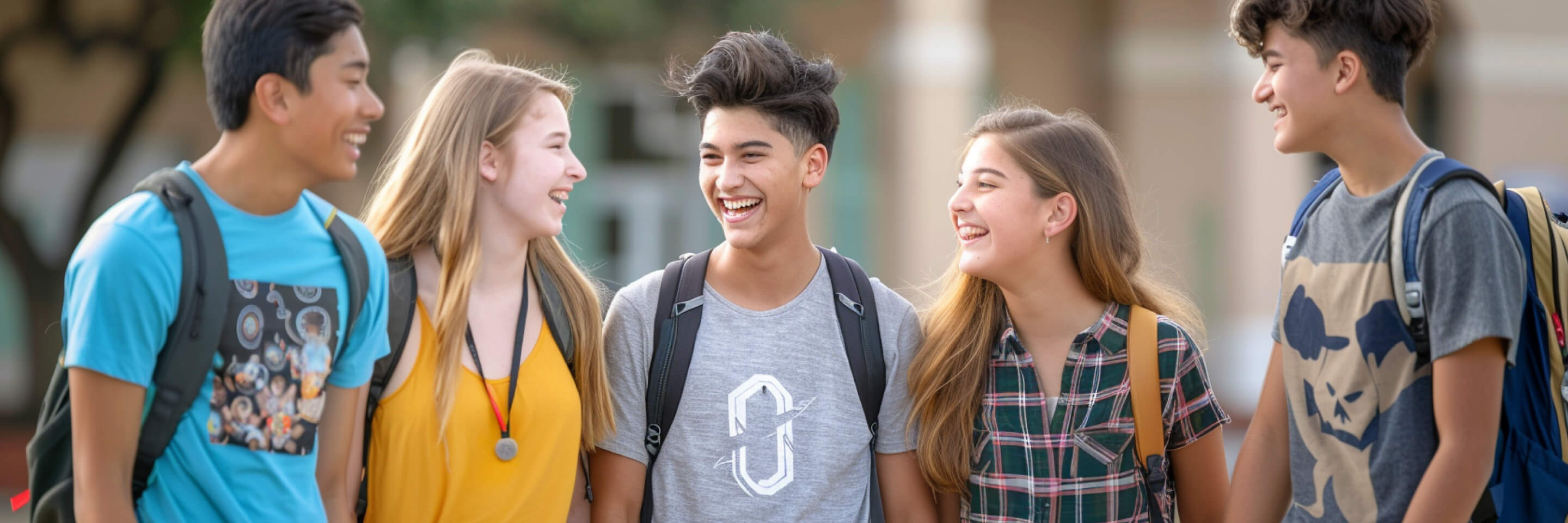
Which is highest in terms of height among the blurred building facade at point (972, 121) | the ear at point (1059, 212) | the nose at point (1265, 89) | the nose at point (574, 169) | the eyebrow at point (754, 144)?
the blurred building facade at point (972, 121)

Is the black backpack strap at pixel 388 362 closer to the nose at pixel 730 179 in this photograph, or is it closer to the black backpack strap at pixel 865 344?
the nose at pixel 730 179

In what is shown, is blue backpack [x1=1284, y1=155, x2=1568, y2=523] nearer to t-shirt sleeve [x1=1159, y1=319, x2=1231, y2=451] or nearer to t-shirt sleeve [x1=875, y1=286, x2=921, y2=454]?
t-shirt sleeve [x1=1159, y1=319, x2=1231, y2=451]

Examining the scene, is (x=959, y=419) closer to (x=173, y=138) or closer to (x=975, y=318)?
(x=975, y=318)

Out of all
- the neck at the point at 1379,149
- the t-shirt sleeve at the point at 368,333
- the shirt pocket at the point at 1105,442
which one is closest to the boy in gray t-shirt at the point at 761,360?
the shirt pocket at the point at 1105,442

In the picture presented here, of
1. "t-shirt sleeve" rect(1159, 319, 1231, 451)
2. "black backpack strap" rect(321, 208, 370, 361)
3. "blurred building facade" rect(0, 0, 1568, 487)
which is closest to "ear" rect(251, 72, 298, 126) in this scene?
"black backpack strap" rect(321, 208, 370, 361)

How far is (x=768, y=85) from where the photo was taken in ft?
11.5

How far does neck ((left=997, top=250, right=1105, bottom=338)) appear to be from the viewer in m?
3.47

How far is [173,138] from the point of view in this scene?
13.3m

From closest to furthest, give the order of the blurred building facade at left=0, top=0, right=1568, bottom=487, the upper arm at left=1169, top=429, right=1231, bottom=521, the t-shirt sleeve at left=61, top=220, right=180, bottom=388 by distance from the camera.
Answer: the t-shirt sleeve at left=61, top=220, right=180, bottom=388 < the upper arm at left=1169, top=429, right=1231, bottom=521 < the blurred building facade at left=0, top=0, right=1568, bottom=487

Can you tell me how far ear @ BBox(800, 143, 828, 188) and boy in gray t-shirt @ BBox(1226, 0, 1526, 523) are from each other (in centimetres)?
117

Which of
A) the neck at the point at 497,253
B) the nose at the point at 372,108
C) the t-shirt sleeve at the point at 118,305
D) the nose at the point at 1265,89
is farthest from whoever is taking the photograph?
the neck at the point at 497,253

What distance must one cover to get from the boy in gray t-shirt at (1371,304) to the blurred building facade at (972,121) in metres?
10.1

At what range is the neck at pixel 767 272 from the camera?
356 centimetres

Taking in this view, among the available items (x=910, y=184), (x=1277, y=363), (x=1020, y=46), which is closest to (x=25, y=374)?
(x=910, y=184)
